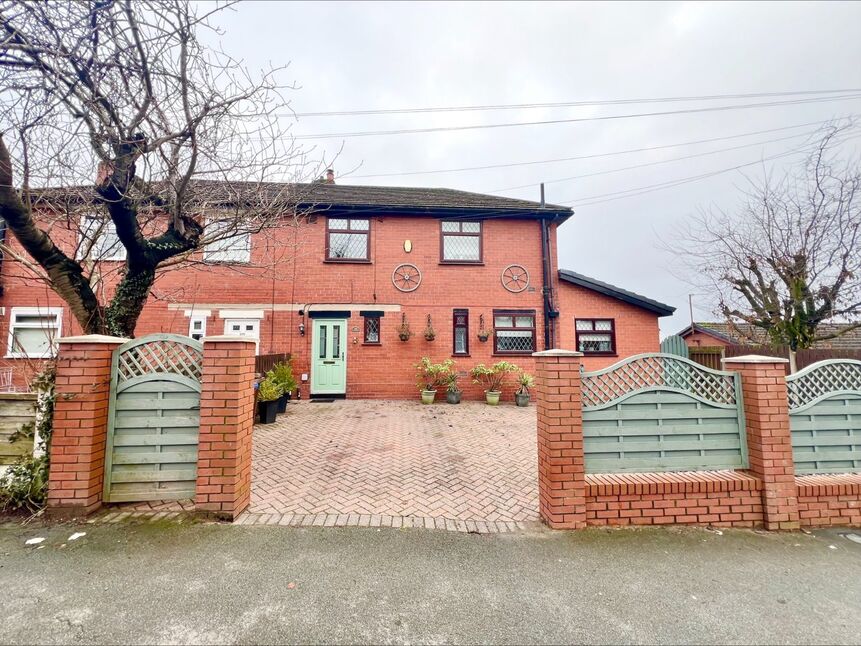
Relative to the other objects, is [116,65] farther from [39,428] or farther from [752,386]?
[752,386]

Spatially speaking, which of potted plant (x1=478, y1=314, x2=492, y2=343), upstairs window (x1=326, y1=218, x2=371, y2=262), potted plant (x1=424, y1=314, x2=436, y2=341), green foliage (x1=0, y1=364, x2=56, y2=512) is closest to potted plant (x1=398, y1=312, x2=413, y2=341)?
potted plant (x1=424, y1=314, x2=436, y2=341)

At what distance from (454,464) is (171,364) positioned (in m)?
3.49

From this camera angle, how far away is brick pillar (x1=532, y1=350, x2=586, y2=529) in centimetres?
294

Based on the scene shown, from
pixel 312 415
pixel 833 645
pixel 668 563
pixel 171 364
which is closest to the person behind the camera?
pixel 833 645

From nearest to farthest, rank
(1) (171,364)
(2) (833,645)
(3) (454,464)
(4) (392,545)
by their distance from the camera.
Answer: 1. (2) (833,645)
2. (4) (392,545)
3. (1) (171,364)
4. (3) (454,464)

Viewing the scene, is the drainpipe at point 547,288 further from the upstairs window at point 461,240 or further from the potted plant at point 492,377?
the upstairs window at point 461,240

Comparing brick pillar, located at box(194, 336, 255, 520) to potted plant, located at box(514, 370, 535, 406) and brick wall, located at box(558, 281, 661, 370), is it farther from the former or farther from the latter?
brick wall, located at box(558, 281, 661, 370)

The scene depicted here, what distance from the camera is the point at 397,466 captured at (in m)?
4.54

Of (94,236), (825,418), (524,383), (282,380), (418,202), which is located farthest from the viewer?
(418,202)

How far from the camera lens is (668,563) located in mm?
2492

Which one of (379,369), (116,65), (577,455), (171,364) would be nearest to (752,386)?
(577,455)

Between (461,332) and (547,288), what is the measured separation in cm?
294

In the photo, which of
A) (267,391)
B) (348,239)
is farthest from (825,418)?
(348,239)

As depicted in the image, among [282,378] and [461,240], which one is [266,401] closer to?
[282,378]
